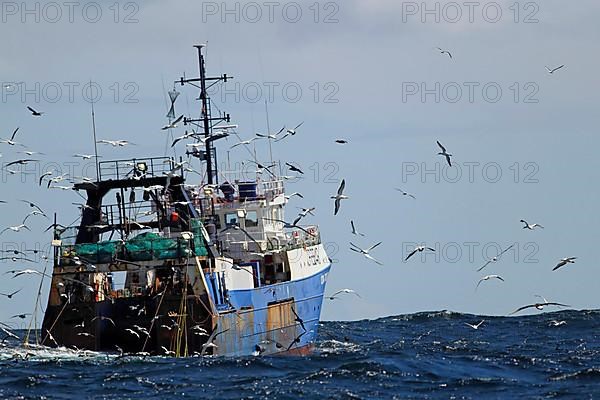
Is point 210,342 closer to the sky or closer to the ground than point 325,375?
closer to the sky

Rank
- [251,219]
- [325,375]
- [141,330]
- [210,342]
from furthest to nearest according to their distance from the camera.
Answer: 1. [251,219]
2. [210,342]
3. [141,330]
4. [325,375]

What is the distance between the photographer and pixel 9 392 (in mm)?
40594

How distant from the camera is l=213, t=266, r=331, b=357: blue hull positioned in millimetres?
50891

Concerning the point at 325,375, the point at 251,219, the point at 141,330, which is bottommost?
the point at 325,375

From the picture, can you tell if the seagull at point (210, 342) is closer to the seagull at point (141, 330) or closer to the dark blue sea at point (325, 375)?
the dark blue sea at point (325, 375)

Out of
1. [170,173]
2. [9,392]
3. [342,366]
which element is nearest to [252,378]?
[342,366]

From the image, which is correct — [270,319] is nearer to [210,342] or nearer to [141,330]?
[210,342]

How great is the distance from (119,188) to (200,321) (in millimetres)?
5677

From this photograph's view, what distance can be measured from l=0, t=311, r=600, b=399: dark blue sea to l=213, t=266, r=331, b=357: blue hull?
2314mm

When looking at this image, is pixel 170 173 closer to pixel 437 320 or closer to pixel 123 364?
pixel 123 364

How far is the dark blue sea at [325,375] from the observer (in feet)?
133

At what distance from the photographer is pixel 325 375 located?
143 feet

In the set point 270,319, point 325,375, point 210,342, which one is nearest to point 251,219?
point 270,319

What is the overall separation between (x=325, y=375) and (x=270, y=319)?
11410mm
